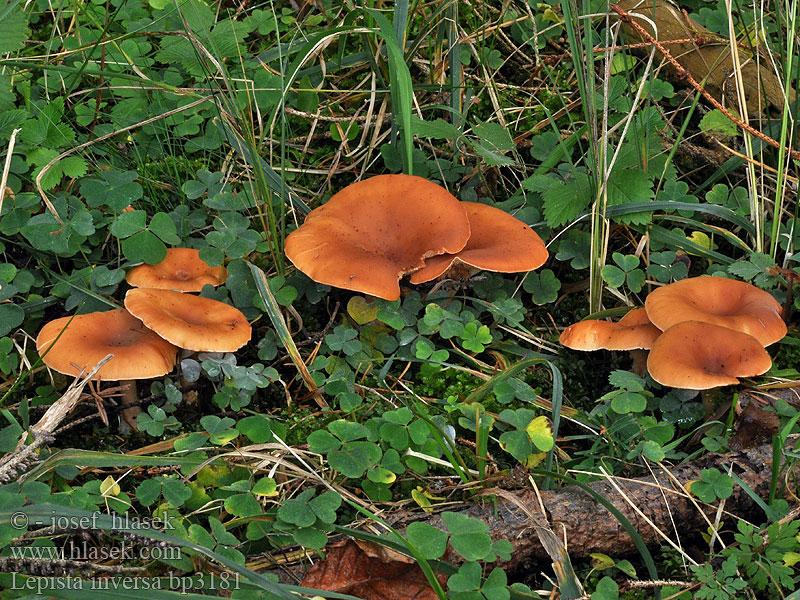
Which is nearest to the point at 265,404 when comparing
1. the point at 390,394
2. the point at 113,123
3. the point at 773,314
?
the point at 390,394

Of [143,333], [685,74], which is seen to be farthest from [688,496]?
[143,333]

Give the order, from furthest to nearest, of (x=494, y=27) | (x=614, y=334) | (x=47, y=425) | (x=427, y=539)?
(x=494, y=27), (x=614, y=334), (x=47, y=425), (x=427, y=539)

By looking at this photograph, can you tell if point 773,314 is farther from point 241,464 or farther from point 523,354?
point 241,464

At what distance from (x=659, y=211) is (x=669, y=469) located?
1.45 meters

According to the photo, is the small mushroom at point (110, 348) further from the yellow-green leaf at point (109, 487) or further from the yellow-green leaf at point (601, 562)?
the yellow-green leaf at point (601, 562)

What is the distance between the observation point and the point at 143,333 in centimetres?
266

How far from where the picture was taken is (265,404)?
2.78 metres

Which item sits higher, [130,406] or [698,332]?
[698,332]

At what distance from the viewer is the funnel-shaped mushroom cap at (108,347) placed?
→ 95.6 inches

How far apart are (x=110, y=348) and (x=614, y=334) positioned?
1.86 meters

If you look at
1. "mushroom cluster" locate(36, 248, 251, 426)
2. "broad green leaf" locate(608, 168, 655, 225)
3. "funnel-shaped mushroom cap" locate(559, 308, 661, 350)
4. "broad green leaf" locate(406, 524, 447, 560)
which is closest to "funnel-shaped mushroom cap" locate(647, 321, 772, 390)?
"funnel-shaped mushroom cap" locate(559, 308, 661, 350)

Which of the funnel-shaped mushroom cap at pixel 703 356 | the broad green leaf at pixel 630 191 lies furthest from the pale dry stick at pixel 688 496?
the broad green leaf at pixel 630 191

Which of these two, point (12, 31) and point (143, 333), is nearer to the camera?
point (143, 333)

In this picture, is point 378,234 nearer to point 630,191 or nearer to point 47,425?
point 630,191
